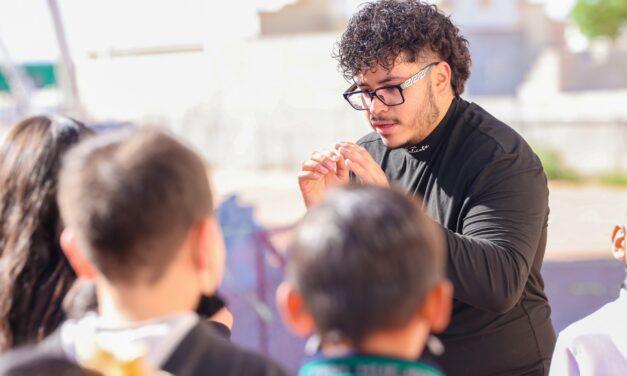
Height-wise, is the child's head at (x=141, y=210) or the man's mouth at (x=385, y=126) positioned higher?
the child's head at (x=141, y=210)

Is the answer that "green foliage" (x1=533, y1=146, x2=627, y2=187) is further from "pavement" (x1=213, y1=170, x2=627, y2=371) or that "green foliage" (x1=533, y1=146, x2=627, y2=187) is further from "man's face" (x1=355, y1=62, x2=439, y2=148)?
"man's face" (x1=355, y1=62, x2=439, y2=148)

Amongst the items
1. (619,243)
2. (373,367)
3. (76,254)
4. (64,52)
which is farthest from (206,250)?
(64,52)

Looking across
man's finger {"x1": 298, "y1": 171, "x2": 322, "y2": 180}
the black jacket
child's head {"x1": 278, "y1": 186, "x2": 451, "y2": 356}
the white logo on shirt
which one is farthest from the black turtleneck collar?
the black jacket

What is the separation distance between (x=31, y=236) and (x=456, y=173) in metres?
1.18

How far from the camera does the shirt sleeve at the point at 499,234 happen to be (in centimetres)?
174

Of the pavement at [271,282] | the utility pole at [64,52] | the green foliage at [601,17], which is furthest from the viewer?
the green foliage at [601,17]

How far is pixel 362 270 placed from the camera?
107 centimetres

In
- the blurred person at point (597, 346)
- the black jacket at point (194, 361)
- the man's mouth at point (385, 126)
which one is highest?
the man's mouth at point (385, 126)

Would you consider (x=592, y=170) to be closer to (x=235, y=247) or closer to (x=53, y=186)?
(x=235, y=247)

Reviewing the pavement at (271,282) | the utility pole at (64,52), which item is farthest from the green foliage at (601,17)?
the utility pole at (64,52)

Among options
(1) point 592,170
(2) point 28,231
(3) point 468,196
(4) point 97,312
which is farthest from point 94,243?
(1) point 592,170

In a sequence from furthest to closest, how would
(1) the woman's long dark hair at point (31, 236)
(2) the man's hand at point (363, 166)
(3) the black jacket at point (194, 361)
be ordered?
(2) the man's hand at point (363, 166) → (1) the woman's long dark hair at point (31, 236) → (3) the black jacket at point (194, 361)

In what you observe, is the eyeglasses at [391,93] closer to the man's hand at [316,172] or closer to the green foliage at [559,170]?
the man's hand at [316,172]

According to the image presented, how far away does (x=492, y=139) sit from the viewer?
198 cm
